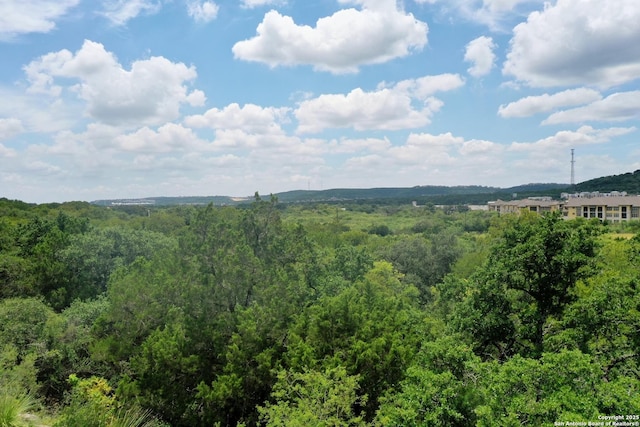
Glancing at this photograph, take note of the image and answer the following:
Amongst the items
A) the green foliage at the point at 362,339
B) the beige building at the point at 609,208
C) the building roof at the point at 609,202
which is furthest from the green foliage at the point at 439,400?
the building roof at the point at 609,202

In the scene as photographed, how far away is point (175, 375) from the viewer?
16.5 metres

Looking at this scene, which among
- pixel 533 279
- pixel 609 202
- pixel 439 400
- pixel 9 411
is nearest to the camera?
pixel 9 411

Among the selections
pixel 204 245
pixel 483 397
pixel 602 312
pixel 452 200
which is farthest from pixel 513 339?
pixel 452 200

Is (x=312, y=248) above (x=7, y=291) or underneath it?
above

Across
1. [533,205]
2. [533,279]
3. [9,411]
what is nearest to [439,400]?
[533,279]

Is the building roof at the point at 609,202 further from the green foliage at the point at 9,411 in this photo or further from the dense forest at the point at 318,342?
the green foliage at the point at 9,411

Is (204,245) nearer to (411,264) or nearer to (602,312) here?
(602,312)

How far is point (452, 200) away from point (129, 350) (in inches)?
7377

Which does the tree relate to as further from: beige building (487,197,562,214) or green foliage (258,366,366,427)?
beige building (487,197,562,214)

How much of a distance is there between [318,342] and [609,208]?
3018 inches

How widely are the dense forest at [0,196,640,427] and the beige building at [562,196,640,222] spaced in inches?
2205

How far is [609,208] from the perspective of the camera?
74500 mm

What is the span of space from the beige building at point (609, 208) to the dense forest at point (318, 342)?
56.0m

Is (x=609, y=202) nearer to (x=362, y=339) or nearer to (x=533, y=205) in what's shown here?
(x=533, y=205)
